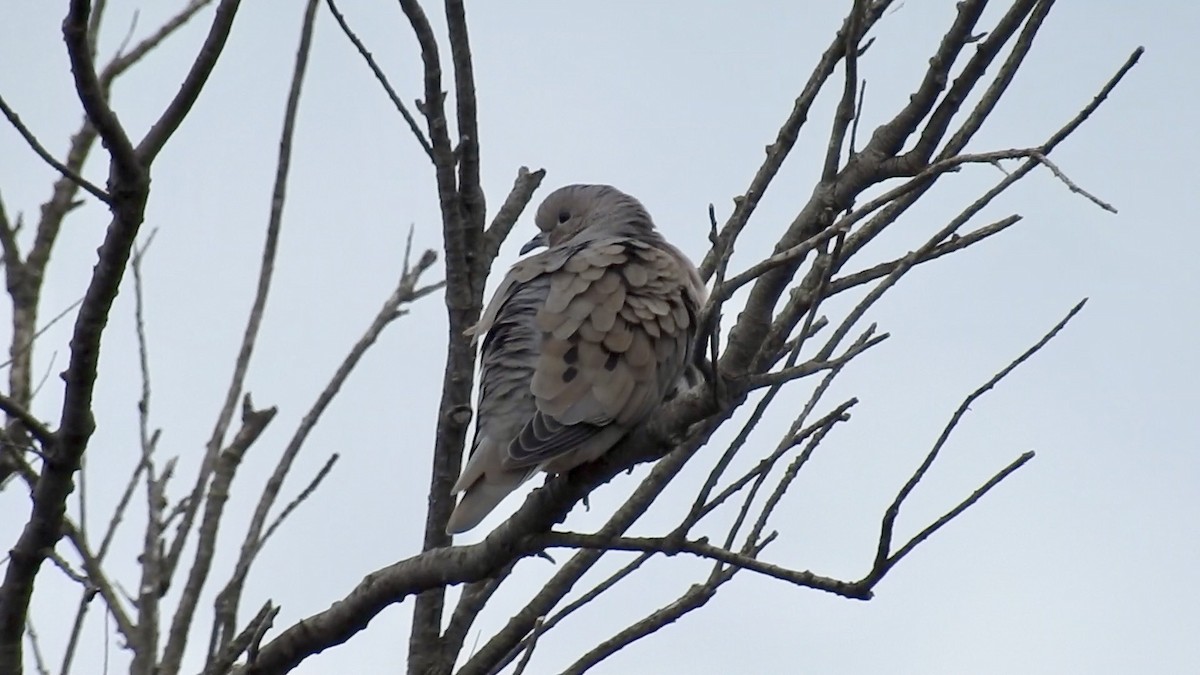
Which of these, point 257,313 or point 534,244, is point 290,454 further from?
point 534,244

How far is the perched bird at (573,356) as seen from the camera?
2.83m

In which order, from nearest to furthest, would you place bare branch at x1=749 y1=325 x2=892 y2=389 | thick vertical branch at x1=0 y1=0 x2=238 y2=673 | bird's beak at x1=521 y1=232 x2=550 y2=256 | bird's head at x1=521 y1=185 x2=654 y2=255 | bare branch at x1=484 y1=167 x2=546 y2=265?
thick vertical branch at x1=0 y1=0 x2=238 y2=673 → bare branch at x1=749 y1=325 x2=892 y2=389 → bare branch at x1=484 y1=167 x2=546 y2=265 → bird's head at x1=521 y1=185 x2=654 y2=255 → bird's beak at x1=521 y1=232 x2=550 y2=256

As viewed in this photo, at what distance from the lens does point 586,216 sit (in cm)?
432

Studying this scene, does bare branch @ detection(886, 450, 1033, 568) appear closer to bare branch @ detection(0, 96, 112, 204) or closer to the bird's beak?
bare branch @ detection(0, 96, 112, 204)

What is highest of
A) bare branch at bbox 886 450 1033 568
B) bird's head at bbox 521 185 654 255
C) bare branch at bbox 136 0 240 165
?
bird's head at bbox 521 185 654 255

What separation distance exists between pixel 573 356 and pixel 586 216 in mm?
1396

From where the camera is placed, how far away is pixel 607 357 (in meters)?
2.93

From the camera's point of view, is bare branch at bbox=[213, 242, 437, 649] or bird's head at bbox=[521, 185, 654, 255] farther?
bird's head at bbox=[521, 185, 654, 255]

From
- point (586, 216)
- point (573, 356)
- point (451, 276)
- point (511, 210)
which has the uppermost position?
point (586, 216)

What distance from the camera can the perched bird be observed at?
2.83 m

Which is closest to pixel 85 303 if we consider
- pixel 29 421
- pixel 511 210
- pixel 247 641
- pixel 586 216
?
pixel 29 421

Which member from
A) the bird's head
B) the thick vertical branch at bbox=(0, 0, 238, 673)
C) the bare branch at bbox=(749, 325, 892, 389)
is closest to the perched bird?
the bird's head

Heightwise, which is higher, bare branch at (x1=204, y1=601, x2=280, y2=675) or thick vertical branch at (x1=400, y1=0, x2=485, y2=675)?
thick vertical branch at (x1=400, y1=0, x2=485, y2=675)

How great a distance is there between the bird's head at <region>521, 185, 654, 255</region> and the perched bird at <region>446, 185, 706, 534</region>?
1.56 ft
